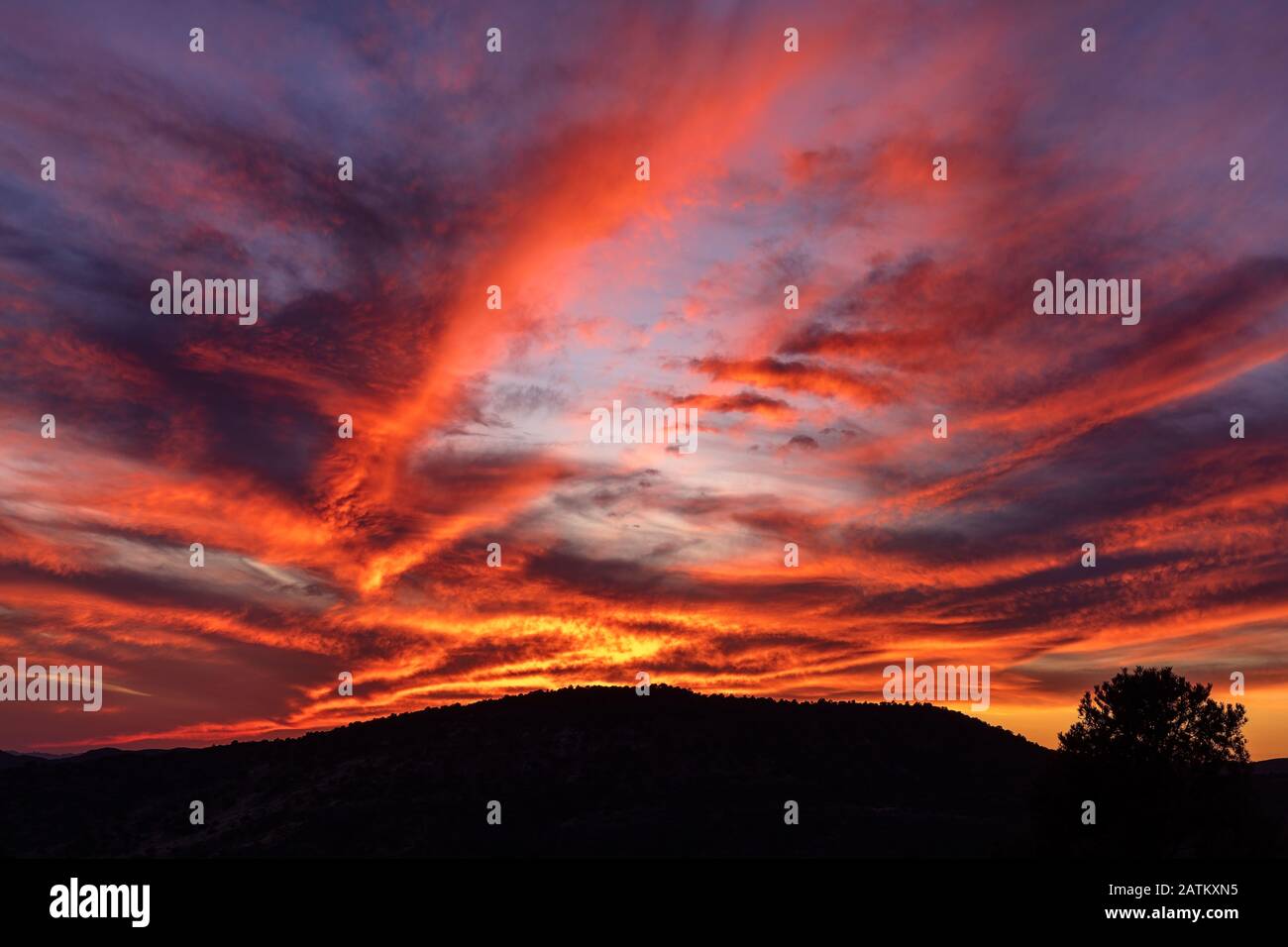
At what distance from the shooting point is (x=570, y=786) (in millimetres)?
112000

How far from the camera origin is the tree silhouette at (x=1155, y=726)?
197 feet

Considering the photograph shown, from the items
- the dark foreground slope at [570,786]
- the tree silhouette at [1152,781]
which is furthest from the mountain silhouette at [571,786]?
the tree silhouette at [1152,781]

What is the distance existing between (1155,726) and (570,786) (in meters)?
67.2

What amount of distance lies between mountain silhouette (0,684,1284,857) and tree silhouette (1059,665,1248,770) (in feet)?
63.2

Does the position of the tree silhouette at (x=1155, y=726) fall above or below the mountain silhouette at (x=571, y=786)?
above

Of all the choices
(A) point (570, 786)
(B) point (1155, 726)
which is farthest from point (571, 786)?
(B) point (1155, 726)

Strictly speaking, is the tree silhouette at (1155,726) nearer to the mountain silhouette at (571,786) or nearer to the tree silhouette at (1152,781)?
the tree silhouette at (1152,781)

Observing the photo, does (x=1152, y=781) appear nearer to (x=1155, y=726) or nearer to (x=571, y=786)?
(x=1155, y=726)

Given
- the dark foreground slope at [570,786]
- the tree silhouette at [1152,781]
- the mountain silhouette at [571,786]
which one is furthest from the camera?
the dark foreground slope at [570,786]

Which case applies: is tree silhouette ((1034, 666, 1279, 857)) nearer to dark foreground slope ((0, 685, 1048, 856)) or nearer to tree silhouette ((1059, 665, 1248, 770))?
tree silhouette ((1059, 665, 1248, 770))

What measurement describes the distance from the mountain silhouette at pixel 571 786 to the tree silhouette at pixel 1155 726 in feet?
63.2
